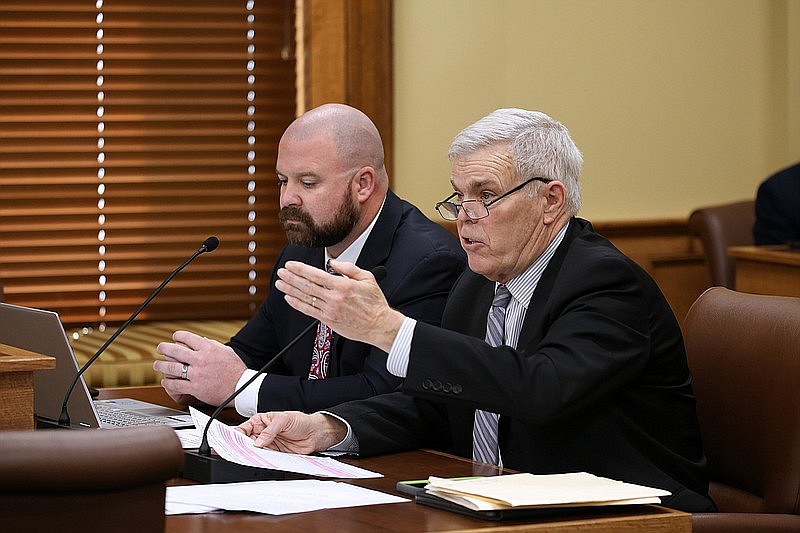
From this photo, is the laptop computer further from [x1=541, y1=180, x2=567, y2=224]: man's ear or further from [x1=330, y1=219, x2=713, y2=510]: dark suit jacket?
[x1=541, y1=180, x2=567, y2=224]: man's ear

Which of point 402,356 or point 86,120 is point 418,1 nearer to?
point 86,120

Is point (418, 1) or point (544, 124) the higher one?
point (418, 1)

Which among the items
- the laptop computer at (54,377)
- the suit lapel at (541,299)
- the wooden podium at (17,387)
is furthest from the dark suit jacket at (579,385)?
the wooden podium at (17,387)

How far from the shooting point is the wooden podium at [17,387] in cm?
178

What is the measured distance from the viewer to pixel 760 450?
2.26m

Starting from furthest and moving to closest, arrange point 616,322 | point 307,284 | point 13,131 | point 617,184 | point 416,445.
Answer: point 617,184 → point 13,131 → point 416,445 → point 616,322 → point 307,284

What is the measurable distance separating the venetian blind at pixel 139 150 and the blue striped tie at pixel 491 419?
8.04 ft

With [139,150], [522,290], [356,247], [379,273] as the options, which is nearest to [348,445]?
[379,273]

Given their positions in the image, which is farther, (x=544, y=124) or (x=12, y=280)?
(x=12, y=280)

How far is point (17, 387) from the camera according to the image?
1801mm

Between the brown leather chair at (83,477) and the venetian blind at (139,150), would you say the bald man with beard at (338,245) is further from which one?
the venetian blind at (139,150)

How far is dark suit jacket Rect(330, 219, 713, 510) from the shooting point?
2027 millimetres

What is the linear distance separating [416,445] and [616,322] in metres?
0.45

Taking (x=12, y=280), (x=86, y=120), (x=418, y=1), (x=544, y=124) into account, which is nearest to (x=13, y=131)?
(x=86, y=120)
